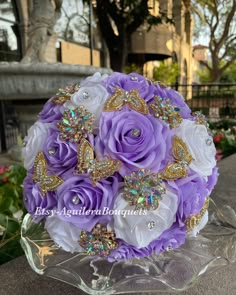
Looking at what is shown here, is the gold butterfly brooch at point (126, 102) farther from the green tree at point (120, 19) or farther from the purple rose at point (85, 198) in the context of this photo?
the green tree at point (120, 19)

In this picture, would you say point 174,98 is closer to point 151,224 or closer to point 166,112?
point 166,112

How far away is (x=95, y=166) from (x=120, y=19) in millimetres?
7125

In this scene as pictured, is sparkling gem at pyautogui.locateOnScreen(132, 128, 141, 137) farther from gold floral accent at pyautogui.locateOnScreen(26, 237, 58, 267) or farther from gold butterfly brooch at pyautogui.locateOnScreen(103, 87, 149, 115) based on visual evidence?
gold floral accent at pyautogui.locateOnScreen(26, 237, 58, 267)

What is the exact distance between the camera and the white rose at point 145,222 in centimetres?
70

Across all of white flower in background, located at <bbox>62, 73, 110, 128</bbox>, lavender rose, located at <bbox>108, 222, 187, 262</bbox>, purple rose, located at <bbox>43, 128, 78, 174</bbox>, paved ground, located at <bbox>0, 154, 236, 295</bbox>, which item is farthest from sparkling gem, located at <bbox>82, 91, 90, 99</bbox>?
paved ground, located at <bbox>0, 154, 236, 295</bbox>

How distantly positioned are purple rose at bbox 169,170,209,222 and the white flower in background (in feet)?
0.74

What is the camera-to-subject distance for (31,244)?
875 mm

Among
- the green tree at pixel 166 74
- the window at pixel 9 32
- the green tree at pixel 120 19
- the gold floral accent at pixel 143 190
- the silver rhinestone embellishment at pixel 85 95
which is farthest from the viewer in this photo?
the green tree at pixel 166 74

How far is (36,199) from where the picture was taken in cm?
78

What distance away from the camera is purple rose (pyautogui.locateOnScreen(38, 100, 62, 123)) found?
0.83 meters

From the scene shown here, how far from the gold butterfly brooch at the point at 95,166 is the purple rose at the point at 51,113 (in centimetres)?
16

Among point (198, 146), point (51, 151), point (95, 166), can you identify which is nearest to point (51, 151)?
point (51, 151)

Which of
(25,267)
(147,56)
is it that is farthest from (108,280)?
(147,56)

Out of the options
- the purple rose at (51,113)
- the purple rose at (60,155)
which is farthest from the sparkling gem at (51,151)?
Result: the purple rose at (51,113)
